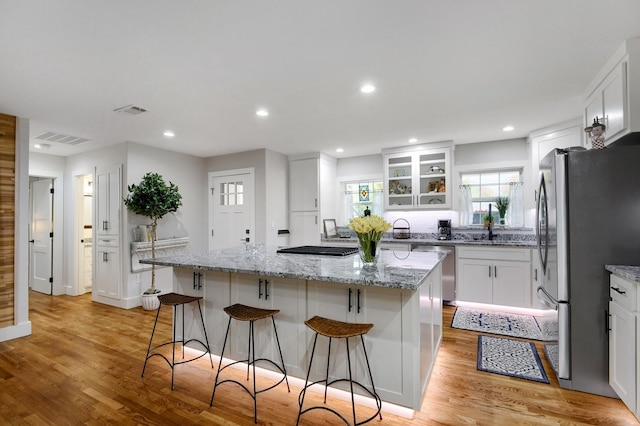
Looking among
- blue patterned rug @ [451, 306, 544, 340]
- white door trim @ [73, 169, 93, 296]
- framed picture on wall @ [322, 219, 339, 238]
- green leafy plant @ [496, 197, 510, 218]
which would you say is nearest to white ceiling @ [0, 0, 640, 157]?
green leafy plant @ [496, 197, 510, 218]

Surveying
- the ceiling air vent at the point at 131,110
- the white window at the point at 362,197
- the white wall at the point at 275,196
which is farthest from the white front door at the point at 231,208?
the ceiling air vent at the point at 131,110

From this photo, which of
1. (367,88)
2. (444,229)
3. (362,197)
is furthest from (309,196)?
(367,88)

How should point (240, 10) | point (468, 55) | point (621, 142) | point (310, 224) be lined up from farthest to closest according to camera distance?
point (310, 224) < point (621, 142) < point (468, 55) < point (240, 10)

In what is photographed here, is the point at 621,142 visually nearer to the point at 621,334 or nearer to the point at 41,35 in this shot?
the point at 621,334

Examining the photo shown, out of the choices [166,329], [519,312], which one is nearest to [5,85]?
[166,329]

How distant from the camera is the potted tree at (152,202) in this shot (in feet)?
14.0

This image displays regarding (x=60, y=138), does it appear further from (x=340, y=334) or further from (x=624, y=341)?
(x=624, y=341)

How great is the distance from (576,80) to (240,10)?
2849mm

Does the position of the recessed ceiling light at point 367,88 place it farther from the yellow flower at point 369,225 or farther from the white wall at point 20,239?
the white wall at point 20,239

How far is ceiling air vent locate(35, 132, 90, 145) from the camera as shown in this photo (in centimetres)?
414

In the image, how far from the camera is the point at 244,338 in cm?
255

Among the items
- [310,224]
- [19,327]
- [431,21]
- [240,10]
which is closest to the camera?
[240,10]

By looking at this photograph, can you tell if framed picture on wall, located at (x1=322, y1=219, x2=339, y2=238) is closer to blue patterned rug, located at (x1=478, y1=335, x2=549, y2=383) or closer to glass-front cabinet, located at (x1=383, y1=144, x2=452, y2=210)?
glass-front cabinet, located at (x1=383, y1=144, x2=452, y2=210)

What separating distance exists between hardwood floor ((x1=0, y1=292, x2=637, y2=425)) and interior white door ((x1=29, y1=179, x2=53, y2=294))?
2852mm
